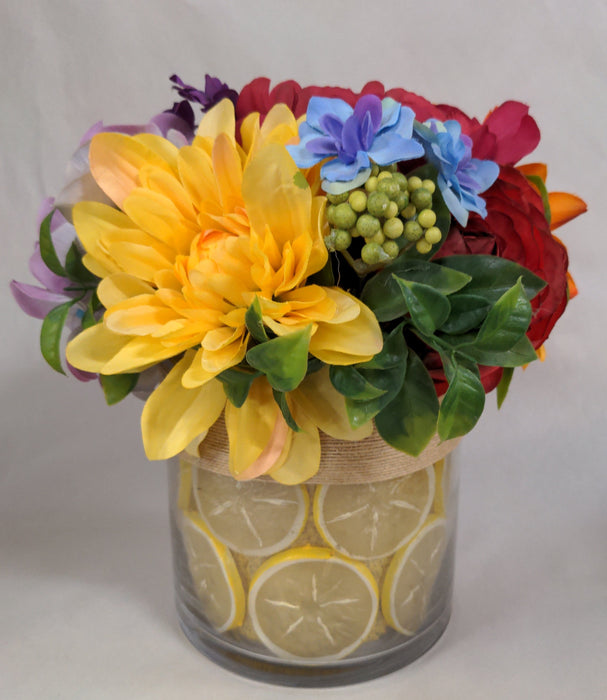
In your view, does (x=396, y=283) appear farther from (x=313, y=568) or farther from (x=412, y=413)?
(x=313, y=568)

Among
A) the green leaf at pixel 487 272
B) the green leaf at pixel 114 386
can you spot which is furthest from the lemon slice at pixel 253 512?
the green leaf at pixel 487 272

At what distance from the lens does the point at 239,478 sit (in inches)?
29.8

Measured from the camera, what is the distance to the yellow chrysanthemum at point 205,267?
69cm

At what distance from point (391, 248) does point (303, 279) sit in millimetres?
67

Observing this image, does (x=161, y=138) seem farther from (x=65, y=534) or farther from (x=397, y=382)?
(x=65, y=534)

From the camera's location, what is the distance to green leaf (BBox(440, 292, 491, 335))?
27.5 inches

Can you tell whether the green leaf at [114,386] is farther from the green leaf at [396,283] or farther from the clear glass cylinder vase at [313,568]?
the green leaf at [396,283]

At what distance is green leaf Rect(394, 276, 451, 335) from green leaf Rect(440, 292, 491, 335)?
0.08 feet

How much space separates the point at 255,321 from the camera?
2.22 feet

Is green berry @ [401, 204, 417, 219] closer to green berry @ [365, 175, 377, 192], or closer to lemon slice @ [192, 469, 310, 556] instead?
green berry @ [365, 175, 377, 192]

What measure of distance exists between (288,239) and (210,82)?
0.20 m

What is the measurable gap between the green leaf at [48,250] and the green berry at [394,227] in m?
0.28

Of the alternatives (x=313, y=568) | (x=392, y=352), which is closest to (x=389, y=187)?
(x=392, y=352)

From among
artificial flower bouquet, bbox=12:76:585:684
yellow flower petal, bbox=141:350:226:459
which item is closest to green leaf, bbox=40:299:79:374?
artificial flower bouquet, bbox=12:76:585:684
